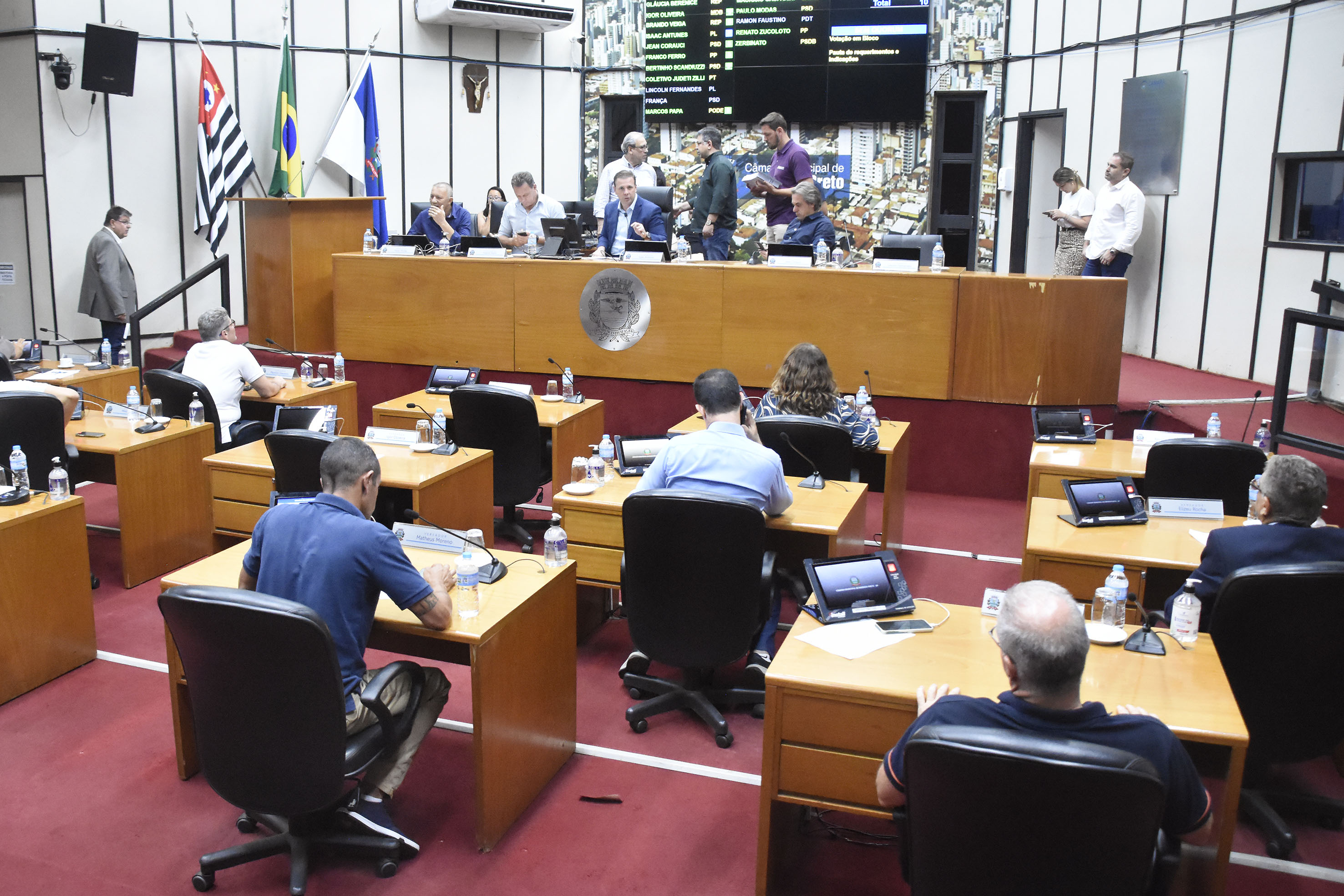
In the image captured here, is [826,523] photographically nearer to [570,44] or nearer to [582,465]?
[582,465]

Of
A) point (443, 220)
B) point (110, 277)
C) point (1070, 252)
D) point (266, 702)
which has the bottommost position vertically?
point (266, 702)

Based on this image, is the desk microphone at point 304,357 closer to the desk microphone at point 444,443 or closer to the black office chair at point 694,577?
the desk microphone at point 444,443

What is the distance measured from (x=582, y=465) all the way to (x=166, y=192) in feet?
23.3

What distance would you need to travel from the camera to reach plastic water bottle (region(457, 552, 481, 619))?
10.4 feet

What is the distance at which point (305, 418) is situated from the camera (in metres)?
5.18

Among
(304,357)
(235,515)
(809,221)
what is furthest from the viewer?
(304,357)

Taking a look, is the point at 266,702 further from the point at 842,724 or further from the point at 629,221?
the point at 629,221

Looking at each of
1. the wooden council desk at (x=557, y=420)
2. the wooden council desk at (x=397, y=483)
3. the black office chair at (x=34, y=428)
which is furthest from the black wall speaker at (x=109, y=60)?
the wooden council desk at (x=397, y=483)

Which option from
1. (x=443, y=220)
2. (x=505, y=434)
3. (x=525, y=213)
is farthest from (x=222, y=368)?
(x=525, y=213)

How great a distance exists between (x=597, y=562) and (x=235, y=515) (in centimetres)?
185

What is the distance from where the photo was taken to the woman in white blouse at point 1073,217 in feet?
29.4

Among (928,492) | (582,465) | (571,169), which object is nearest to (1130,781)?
(582,465)

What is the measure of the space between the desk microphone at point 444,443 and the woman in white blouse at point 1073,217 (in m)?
5.88

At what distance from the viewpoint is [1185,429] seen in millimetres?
6457
